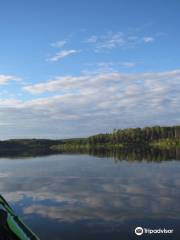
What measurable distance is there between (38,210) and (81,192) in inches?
320

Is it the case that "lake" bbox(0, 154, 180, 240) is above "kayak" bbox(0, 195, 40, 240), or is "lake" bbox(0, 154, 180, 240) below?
below

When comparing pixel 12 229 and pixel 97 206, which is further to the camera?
pixel 97 206

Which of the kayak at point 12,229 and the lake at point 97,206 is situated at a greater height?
the kayak at point 12,229

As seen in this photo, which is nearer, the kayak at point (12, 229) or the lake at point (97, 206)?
the kayak at point (12, 229)

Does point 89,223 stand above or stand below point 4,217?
below

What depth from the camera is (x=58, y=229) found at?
19047mm

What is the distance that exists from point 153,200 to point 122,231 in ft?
29.1

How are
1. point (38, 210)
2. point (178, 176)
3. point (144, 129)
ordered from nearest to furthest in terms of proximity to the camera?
point (38, 210) → point (178, 176) → point (144, 129)

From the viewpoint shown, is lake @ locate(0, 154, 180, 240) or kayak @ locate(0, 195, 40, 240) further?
lake @ locate(0, 154, 180, 240)

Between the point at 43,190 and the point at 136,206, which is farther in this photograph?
the point at 43,190

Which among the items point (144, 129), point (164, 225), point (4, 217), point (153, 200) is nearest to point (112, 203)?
point (153, 200)

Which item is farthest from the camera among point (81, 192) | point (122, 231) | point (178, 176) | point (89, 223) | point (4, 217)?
point (178, 176)

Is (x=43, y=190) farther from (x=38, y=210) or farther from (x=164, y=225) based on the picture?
(x=164, y=225)

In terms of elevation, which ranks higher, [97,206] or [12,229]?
[12,229]
